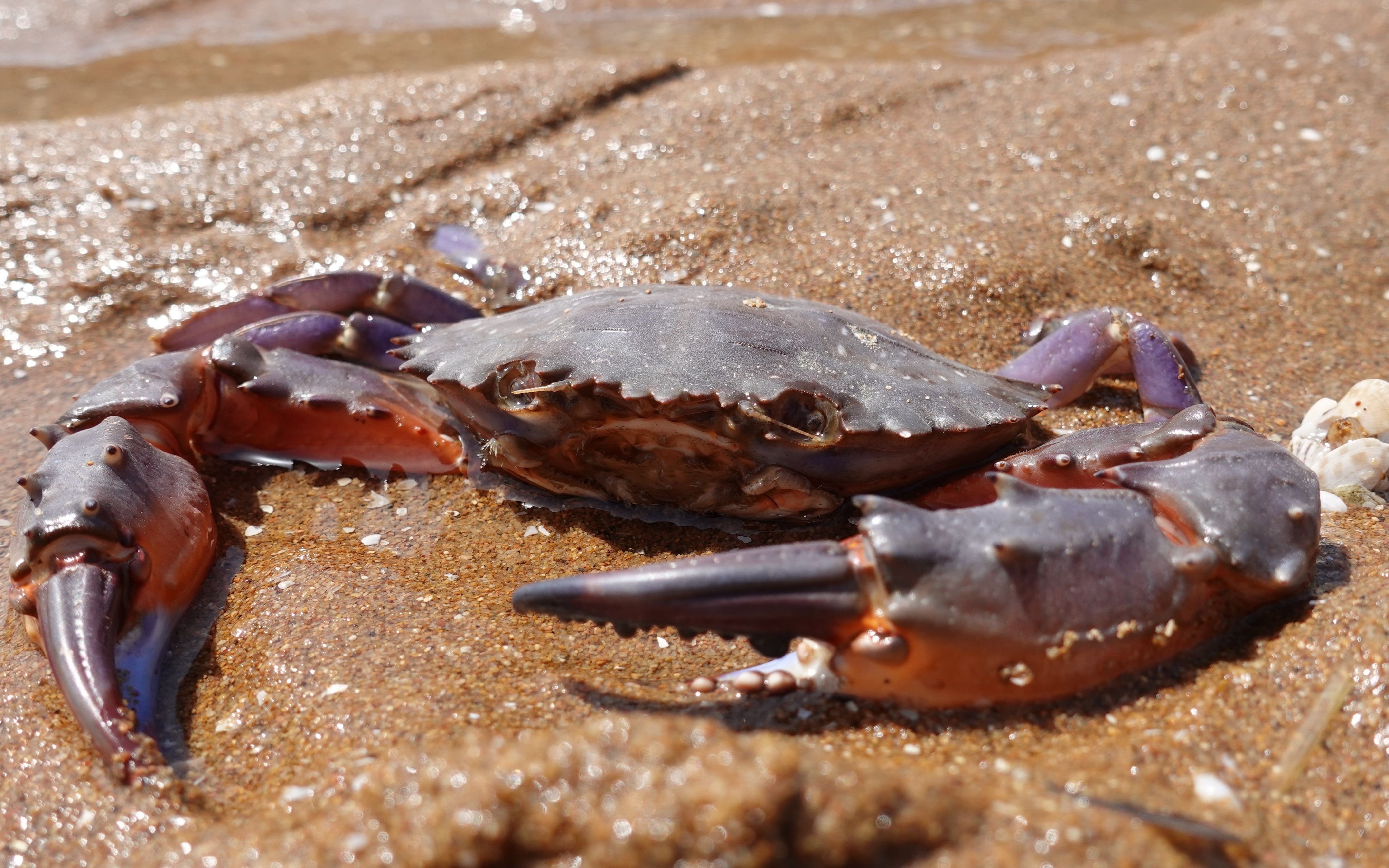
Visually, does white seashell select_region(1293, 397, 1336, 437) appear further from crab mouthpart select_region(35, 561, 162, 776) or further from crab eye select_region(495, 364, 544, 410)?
crab mouthpart select_region(35, 561, 162, 776)

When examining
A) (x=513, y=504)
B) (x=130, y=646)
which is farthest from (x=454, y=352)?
(x=130, y=646)

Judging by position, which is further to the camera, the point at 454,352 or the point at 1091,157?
the point at 1091,157

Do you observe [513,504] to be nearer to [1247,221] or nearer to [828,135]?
[828,135]

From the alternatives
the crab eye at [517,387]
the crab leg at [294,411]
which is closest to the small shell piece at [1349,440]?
the crab eye at [517,387]

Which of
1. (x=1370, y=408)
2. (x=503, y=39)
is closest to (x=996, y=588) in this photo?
(x=1370, y=408)

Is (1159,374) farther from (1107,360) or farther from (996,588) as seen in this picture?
(996,588)
